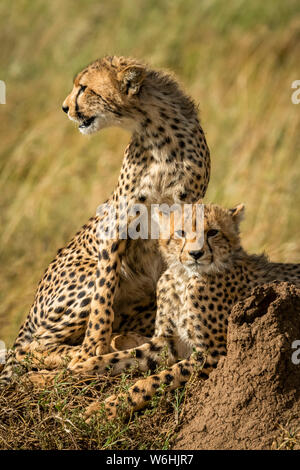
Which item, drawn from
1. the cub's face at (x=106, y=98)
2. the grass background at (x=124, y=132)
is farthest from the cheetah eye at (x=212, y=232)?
the grass background at (x=124, y=132)

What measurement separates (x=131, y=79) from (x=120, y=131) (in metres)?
3.66

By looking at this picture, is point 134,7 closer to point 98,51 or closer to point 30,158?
point 98,51

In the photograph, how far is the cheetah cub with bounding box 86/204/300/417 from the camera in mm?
3768

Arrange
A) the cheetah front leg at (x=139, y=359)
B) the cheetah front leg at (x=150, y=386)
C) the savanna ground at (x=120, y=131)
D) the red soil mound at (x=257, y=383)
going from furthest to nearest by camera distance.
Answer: the savanna ground at (x=120, y=131)
the cheetah front leg at (x=139, y=359)
the cheetah front leg at (x=150, y=386)
the red soil mound at (x=257, y=383)

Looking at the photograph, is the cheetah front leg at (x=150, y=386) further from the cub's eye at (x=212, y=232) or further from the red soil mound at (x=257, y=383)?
the cub's eye at (x=212, y=232)

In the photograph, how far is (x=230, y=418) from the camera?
11.3 ft

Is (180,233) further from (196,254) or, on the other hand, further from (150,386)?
(150,386)

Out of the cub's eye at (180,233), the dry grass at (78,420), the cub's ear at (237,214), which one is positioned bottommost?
the dry grass at (78,420)

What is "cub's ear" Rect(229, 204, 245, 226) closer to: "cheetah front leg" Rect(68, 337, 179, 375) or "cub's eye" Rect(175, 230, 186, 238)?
"cub's eye" Rect(175, 230, 186, 238)

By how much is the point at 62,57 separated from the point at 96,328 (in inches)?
187

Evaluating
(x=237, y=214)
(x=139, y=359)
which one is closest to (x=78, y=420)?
(x=139, y=359)

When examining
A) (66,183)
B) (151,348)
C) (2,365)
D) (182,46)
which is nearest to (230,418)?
(151,348)

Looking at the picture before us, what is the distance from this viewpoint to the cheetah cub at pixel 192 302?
3768 millimetres

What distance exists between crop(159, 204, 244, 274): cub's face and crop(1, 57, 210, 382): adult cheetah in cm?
35
